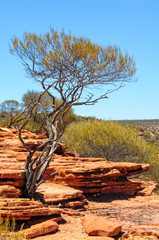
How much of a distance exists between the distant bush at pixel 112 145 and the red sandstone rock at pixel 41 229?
36.6 ft

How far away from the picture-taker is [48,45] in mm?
9609

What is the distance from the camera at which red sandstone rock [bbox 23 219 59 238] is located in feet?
19.2

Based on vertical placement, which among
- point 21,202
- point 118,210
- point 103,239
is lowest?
point 118,210

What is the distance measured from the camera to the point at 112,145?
17.6m

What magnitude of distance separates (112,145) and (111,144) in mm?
136

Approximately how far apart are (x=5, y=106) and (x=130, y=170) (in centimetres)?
2388

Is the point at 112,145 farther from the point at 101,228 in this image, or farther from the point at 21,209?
the point at 21,209

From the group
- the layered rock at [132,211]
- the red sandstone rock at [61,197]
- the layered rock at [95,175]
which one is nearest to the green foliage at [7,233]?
the layered rock at [132,211]

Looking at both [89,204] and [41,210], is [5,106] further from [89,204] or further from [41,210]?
[41,210]

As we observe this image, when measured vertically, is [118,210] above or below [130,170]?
below

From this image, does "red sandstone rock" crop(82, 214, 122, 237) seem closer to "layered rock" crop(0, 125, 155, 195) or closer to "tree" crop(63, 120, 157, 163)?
"layered rock" crop(0, 125, 155, 195)

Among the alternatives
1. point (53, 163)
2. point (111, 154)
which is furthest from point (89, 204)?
point (111, 154)

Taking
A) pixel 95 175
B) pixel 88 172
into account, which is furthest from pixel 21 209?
pixel 95 175

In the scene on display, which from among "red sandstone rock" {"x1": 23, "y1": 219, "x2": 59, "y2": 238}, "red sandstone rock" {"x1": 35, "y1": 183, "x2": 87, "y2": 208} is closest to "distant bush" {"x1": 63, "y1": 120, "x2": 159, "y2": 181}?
"red sandstone rock" {"x1": 35, "y1": 183, "x2": 87, "y2": 208}
